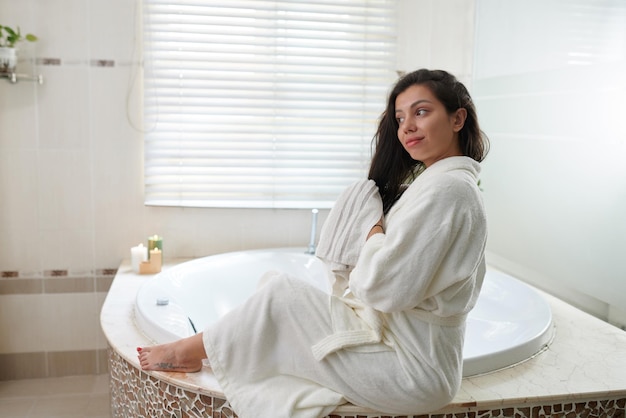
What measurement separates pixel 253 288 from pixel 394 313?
4.63ft

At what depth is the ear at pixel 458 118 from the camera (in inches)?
71.5

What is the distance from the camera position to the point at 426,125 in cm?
180

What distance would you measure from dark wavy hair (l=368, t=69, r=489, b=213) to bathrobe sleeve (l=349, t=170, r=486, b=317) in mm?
203

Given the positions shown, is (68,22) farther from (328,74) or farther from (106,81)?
(328,74)

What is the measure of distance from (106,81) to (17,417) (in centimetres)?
148

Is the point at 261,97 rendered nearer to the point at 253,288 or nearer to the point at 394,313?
the point at 253,288

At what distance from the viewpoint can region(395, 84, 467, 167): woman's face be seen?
1.80 meters

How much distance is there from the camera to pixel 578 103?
2.53 meters

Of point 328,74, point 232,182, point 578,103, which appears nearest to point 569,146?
point 578,103

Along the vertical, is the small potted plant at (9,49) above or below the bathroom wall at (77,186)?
above

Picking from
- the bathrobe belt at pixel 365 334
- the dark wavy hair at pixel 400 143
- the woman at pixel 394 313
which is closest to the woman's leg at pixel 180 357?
the woman at pixel 394 313

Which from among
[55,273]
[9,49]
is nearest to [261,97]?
[9,49]

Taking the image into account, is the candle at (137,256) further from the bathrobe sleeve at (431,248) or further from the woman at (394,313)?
the bathrobe sleeve at (431,248)

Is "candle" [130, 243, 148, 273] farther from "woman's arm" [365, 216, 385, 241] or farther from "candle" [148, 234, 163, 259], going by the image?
"woman's arm" [365, 216, 385, 241]
